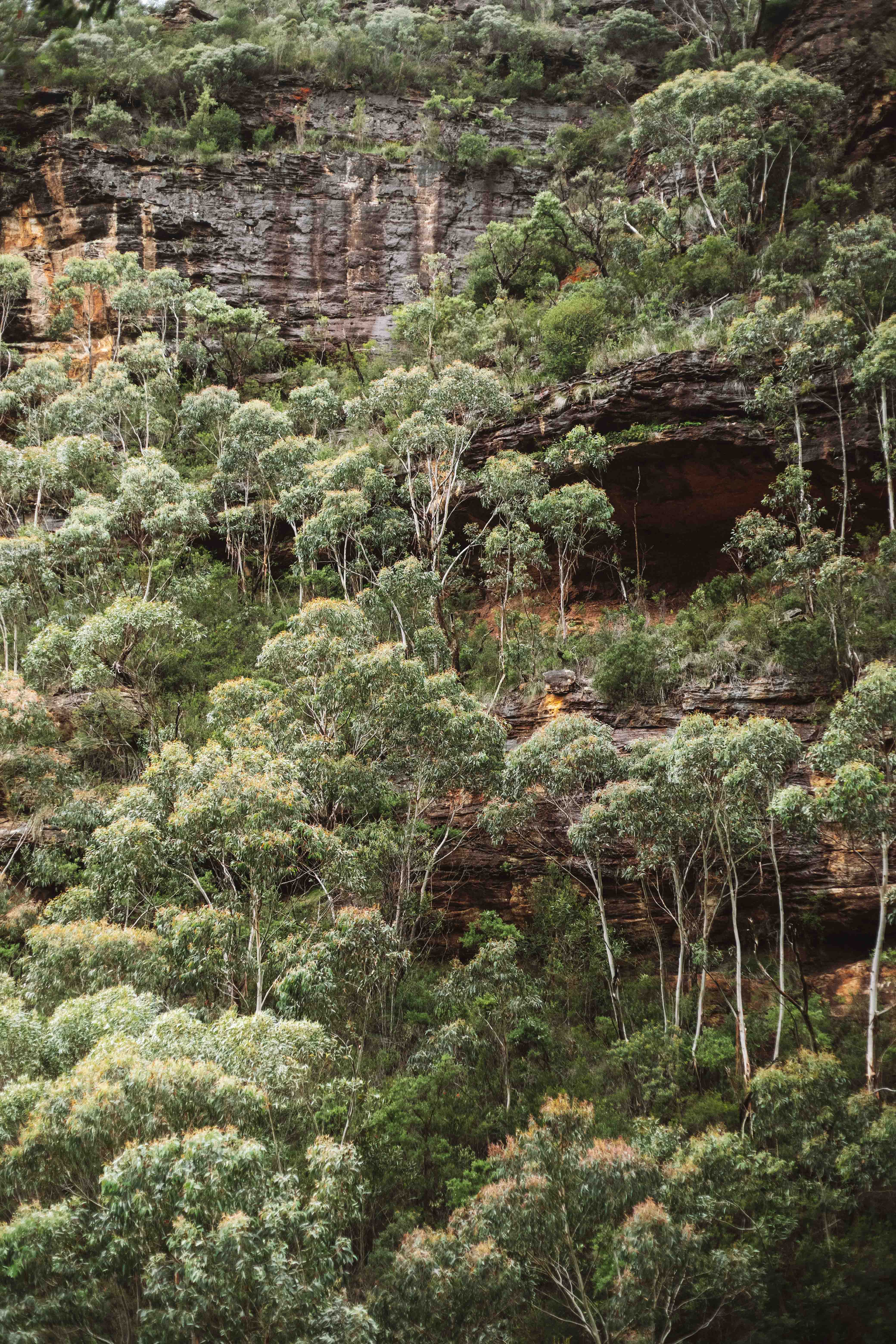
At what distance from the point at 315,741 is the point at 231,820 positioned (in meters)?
2.81

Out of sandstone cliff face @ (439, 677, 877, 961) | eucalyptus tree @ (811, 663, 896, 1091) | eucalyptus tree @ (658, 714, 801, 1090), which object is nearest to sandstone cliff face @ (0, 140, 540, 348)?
sandstone cliff face @ (439, 677, 877, 961)

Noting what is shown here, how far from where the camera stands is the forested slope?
28.3ft

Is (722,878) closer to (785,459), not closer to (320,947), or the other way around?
(320,947)

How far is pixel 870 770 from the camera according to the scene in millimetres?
11594

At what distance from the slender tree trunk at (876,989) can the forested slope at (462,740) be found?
0.37 feet

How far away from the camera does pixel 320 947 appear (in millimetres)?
12344

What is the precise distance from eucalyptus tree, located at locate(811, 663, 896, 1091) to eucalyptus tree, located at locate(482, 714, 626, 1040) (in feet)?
10.2

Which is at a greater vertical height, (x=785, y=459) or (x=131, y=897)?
(x=785, y=459)

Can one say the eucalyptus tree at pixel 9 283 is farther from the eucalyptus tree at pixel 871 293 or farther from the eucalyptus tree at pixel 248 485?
the eucalyptus tree at pixel 871 293

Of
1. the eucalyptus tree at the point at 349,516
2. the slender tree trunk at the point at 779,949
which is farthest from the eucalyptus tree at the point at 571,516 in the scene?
the slender tree trunk at the point at 779,949

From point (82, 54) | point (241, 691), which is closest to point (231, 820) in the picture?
point (241, 691)

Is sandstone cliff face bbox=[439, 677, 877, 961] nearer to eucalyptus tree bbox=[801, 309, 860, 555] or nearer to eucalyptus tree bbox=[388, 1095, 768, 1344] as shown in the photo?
eucalyptus tree bbox=[801, 309, 860, 555]

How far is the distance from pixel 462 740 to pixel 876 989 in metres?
6.72

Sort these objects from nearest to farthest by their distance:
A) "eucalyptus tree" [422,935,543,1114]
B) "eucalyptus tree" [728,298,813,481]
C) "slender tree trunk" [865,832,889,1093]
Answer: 1. "slender tree trunk" [865,832,889,1093]
2. "eucalyptus tree" [422,935,543,1114]
3. "eucalyptus tree" [728,298,813,481]
